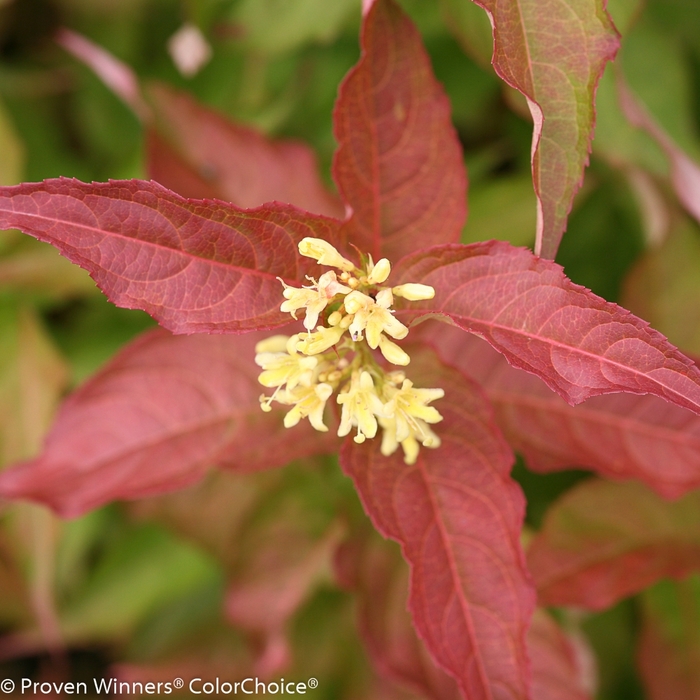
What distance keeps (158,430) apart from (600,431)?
59 cm

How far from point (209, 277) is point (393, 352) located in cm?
20

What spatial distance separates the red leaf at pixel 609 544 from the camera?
3.28ft

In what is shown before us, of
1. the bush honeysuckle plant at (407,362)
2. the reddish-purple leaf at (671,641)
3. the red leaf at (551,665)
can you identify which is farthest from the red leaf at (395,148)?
the reddish-purple leaf at (671,641)

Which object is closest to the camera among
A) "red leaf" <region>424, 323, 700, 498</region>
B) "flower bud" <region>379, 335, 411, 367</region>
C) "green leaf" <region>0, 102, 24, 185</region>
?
"flower bud" <region>379, 335, 411, 367</region>

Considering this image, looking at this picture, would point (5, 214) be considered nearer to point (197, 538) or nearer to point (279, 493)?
point (279, 493)

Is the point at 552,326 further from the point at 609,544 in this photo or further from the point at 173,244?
the point at 609,544

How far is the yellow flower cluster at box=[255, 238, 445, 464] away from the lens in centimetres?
63

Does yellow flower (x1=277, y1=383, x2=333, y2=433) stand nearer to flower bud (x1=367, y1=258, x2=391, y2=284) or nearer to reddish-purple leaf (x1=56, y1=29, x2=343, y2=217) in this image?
flower bud (x1=367, y1=258, x2=391, y2=284)

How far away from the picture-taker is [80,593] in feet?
5.34

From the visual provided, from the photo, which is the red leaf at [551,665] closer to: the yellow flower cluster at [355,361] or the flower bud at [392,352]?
the yellow flower cluster at [355,361]

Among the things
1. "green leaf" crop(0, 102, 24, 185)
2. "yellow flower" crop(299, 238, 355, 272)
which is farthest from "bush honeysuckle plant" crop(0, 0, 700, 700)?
"green leaf" crop(0, 102, 24, 185)

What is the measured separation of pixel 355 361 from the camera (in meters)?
0.72

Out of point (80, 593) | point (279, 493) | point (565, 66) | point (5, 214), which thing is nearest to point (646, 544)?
point (279, 493)

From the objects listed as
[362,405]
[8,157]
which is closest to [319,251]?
[362,405]
